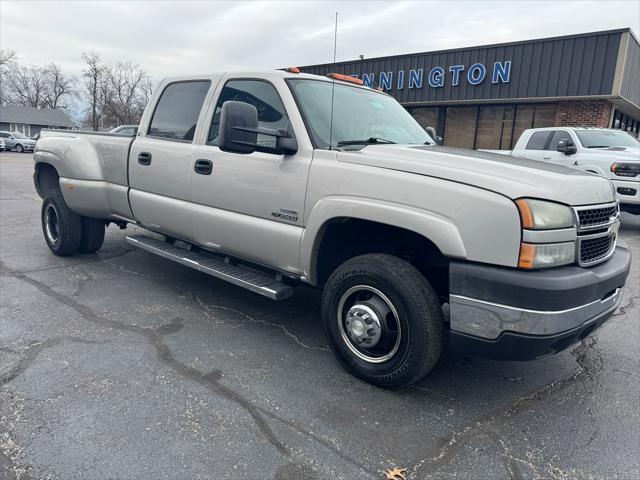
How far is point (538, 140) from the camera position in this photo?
34.4ft

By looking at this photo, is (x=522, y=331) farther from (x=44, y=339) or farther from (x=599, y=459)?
(x=44, y=339)

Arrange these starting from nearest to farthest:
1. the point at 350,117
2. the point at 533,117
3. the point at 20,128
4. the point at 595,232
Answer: the point at 595,232 < the point at 350,117 < the point at 533,117 < the point at 20,128

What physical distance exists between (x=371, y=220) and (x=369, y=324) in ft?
2.11

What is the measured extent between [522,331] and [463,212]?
663mm

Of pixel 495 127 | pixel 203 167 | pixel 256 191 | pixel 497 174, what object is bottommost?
pixel 256 191

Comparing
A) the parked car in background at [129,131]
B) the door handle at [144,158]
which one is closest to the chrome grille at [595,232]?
the door handle at [144,158]

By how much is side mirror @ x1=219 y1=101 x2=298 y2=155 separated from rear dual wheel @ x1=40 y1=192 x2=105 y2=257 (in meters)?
3.24

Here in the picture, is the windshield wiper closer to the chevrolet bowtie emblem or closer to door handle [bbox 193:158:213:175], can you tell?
door handle [bbox 193:158:213:175]

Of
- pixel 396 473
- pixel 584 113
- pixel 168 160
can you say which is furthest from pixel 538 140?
pixel 396 473

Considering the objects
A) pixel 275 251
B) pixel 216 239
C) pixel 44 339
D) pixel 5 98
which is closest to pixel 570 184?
pixel 275 251

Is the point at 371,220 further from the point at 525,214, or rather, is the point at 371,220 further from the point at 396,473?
the point at 396,473

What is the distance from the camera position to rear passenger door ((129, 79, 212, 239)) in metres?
4.14

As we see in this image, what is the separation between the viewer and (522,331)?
2.39 meters

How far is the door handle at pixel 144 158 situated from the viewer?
4461mm
